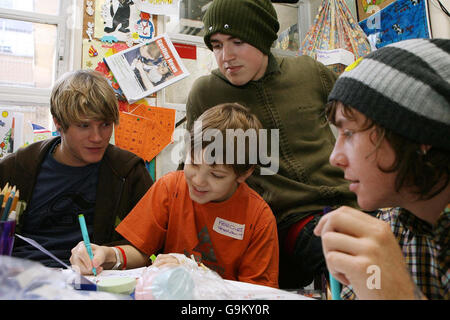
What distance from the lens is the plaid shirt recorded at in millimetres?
518

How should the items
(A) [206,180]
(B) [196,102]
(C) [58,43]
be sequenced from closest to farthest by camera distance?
1. (A) [206,180]
2. (B) [196,102]
3. (C) [58,43]

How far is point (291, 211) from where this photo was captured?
1.07 meters

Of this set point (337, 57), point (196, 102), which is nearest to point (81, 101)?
point (196, 102)

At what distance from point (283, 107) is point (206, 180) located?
0.43m

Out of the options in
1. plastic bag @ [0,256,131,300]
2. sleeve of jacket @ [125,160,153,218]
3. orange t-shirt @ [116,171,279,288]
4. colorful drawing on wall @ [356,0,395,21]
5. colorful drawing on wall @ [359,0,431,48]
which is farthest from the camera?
colorful drawing on wall @ [356,0,395,21]

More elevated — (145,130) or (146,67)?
(146,67)

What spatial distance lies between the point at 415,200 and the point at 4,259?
621mm

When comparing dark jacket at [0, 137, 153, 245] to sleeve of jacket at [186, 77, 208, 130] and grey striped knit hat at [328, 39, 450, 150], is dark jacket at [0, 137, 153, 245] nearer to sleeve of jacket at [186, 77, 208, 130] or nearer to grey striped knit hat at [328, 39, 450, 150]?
sleeve of jacket at [186, 77, 208, 130]

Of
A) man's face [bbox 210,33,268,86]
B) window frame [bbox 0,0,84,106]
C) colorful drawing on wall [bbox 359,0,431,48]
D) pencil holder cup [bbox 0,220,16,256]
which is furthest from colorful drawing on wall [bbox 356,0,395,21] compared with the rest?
pencil holder cup [bbox 0,220,16,256]

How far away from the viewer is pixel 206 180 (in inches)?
36.9

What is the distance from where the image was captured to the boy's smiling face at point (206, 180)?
940 millimetres

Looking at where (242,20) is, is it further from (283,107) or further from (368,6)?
(368,6)

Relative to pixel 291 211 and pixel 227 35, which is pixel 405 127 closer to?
pixel 291 211

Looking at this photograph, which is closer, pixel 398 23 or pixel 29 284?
pixel 29 284
